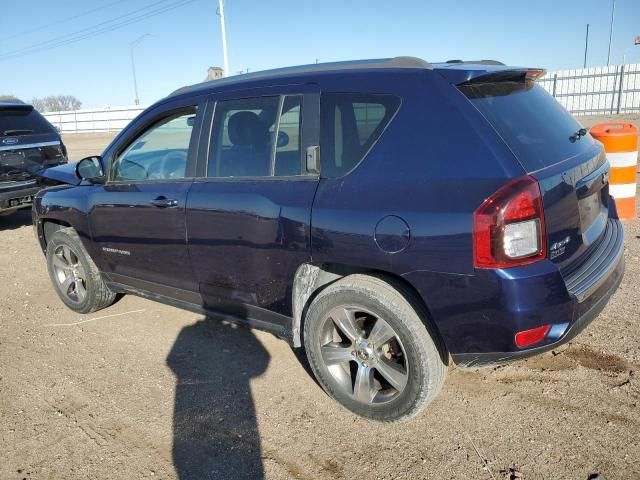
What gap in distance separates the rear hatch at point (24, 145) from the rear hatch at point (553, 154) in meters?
7.17

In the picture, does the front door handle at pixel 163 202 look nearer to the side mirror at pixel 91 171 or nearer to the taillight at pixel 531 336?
the side mirror at pixel 91 171

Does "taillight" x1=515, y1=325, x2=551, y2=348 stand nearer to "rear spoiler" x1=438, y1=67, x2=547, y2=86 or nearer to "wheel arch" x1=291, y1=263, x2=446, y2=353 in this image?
"wheel arch" x1=291, y1=263, x2=446, y2=353

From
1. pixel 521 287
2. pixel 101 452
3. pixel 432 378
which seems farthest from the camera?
pixel 101 452

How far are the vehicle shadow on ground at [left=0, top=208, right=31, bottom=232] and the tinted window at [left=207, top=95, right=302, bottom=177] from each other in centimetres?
681

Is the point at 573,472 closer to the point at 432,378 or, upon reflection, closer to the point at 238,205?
the point at 432,378

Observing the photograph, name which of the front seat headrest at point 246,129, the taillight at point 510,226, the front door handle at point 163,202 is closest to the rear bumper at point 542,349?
the taillight at point 510,226

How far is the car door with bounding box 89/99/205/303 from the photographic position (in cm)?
354

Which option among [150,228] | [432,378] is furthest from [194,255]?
[432,378]

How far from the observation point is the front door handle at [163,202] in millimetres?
3485

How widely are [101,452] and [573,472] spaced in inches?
95.2

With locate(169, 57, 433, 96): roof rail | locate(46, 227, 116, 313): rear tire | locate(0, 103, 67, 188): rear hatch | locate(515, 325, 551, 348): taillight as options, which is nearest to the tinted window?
locate(169, 57, 433, 96): roof rail

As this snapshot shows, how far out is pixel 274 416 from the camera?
9.79ft

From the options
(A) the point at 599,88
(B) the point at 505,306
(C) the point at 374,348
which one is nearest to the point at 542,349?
(B) the point at 505,306

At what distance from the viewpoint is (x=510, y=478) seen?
2379 millimetres
